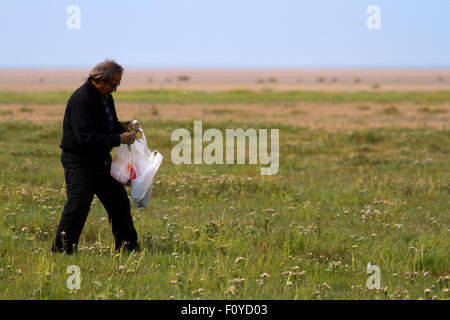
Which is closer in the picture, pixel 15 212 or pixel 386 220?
pixel 15 212

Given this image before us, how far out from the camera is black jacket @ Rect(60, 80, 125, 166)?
622 centimetres

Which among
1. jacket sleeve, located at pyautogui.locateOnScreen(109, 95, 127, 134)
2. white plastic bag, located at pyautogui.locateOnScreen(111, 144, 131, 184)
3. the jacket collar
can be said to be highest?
the jacket collar

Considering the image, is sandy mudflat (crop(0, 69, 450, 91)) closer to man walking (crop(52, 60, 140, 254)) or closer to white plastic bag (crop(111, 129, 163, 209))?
white plastic bag (crop(111, 129, 163, 209))

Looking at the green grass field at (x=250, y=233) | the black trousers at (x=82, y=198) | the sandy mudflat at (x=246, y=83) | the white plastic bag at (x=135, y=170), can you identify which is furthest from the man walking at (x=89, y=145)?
the sandy mudflat at (x=246, y=83)

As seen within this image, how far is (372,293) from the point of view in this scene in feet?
18.9

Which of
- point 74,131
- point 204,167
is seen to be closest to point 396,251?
point 74,131

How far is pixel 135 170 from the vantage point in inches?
266

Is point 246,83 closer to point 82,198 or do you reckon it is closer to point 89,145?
point 82,198

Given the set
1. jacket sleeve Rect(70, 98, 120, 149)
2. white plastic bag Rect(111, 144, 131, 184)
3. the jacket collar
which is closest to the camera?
jacket sleeve Rect(70, 98, 120, 149)

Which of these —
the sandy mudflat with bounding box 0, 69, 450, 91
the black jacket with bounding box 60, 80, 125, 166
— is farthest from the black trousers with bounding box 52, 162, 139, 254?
the sandy mudflat with bounding box 0, 69, 450, 91

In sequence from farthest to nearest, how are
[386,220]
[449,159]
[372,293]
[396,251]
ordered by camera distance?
1. [449,159]
2. [386,220]
3. [396,251]
4. [372,293]
